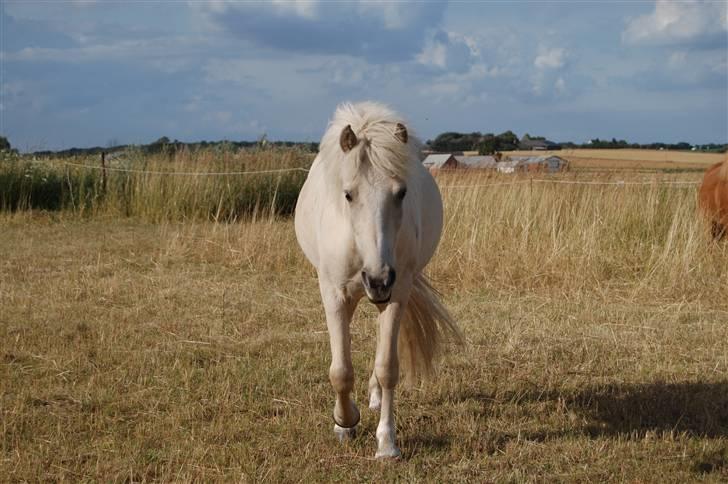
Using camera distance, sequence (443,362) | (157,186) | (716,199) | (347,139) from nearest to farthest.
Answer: (347,139) < (443,362) < (716,199) < (157,186)

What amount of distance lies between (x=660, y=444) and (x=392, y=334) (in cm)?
159

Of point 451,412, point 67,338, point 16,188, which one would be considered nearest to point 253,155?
point 16,188

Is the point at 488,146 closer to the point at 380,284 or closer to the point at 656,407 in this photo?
the point at 656,407

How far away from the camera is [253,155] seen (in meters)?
17.5

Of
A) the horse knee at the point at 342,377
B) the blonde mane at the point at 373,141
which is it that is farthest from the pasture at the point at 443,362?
the blonde mane at the point at 373,141

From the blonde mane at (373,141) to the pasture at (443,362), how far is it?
155cm

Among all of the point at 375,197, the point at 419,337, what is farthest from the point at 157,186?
the point at 375,197

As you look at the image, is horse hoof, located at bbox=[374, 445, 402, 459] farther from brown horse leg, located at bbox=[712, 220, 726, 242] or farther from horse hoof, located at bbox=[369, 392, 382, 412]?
brown horse leg, located at bbox=[712, 220, 726, 242]

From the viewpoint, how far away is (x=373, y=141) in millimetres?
3752

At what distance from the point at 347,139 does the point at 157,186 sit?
1250 cm

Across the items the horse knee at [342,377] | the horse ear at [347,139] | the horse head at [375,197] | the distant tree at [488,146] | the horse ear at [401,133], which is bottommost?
the horse knee at [342,377]

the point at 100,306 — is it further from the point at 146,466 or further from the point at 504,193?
the point at 504,193

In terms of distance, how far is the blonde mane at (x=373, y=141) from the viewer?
3.67 metres

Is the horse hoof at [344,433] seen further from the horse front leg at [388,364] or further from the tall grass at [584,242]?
the tall grass at [584,242]
